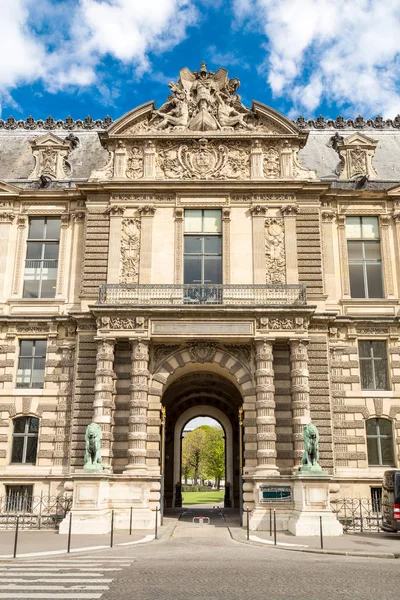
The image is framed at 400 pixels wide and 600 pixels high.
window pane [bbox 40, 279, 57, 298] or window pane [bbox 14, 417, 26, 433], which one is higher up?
window pane [bbox 40, 279, 57, 298]

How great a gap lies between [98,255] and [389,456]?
1577 centimetres

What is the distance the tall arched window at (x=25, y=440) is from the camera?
2542 centimetres

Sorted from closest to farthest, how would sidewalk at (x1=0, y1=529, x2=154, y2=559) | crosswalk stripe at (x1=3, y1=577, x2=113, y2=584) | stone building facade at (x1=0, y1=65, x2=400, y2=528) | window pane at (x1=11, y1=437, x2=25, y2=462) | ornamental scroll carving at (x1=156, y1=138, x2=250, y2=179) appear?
crosswalk stripe at (x1=3, y1=577, x2=113, y2=584), sidewalk at (x1=0, y1=529, x2=154, y2=559), stone building facade at (x1=0, y1=65, x2=400, y2=528), window pane at (x1=11, y1=437, x2=25, y2=462), ornamental scroll carving at (x1=156, y1=138, x2=250, y2=179)

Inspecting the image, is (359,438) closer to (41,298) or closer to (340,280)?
(340,280)

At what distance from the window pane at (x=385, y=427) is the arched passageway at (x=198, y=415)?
8285mm

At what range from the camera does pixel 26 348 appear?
88.1 ft

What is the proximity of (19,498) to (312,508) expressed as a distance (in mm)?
12196

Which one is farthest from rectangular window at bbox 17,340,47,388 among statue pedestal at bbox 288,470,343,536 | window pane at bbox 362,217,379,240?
window pane at bbox 362,217,379,240

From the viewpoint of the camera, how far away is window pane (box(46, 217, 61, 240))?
93.3ft

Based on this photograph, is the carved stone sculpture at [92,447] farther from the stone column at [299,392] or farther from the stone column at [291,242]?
the stone column at [291,242]

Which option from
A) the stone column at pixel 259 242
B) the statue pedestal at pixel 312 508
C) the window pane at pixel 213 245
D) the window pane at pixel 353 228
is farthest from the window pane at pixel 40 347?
the window pane at pixel 353 228

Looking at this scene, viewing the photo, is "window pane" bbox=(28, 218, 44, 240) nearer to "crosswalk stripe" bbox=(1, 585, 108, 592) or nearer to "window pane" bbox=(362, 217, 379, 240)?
"window pane" bbox=(362, 217, 379, 240)

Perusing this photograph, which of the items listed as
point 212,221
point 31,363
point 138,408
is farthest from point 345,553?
point 31,363

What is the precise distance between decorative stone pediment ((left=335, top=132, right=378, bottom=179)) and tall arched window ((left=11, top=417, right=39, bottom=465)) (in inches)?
763
